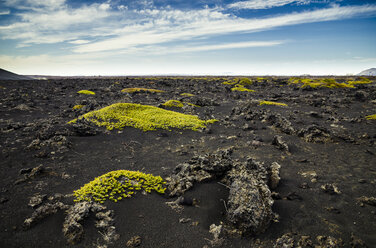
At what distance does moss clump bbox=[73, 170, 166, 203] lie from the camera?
605cm

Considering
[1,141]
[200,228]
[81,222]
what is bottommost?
[200,228]

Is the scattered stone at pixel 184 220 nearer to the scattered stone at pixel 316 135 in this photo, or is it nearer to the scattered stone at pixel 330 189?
the scattered stone at pixel 330 189

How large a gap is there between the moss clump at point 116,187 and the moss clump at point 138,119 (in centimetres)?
677

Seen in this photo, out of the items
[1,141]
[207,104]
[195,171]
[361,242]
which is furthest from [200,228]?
[207,104]

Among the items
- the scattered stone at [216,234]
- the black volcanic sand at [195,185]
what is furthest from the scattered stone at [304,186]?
the scattered stone at [216,234]

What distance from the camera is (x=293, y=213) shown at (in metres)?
5.86

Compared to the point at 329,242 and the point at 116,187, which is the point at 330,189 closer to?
the point at 329,242

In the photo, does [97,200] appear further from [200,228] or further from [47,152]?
[47,152]

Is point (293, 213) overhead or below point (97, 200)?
below

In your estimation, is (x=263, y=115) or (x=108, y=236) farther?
(x=263, y=115)

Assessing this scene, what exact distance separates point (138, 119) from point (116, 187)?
869cm

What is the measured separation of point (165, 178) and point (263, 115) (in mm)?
11932

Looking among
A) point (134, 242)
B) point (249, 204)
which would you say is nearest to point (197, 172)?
point (249, 204)

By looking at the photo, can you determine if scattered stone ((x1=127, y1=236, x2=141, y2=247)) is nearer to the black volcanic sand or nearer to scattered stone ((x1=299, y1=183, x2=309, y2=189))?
the black volcanic sand
